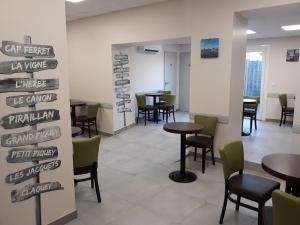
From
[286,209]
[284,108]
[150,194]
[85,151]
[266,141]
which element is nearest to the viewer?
[286,209]

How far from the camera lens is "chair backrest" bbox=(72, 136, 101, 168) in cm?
284

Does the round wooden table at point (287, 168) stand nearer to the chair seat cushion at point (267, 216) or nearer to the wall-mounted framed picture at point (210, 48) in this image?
the chair seat cushion at point (267, 216)

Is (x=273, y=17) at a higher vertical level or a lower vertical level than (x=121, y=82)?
higher

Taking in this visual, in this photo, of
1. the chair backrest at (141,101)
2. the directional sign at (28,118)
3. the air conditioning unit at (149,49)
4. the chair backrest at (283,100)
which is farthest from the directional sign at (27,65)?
the chair backrest at (283,100)

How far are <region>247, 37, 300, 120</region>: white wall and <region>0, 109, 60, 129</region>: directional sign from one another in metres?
6.77

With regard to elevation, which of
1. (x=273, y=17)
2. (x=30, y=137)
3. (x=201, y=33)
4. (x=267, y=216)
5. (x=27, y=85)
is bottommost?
(x=267, y=216)

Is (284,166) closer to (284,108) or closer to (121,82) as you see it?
(121,82)

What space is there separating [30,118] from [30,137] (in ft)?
0.58

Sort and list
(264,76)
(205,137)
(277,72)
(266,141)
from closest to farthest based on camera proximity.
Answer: (205,137) < (266,141) < (277,72) < (264,76)

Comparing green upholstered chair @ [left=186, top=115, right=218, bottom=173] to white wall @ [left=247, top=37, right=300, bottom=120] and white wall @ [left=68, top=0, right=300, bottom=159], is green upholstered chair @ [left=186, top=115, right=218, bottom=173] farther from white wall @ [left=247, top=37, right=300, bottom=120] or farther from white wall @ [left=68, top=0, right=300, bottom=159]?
white wall @ [left=247, top=37, right=300, bottom=120]

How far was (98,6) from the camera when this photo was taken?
4930 mm

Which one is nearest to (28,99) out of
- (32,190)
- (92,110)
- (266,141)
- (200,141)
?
(32,190)

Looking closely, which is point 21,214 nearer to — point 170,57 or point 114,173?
point 114,173

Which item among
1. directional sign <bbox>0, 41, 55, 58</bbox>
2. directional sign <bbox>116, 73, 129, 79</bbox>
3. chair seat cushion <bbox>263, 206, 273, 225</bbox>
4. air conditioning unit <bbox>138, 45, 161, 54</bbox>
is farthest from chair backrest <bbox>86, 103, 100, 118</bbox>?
chair seat cushion <bbox>263, 206, 273, 225</bbox>
